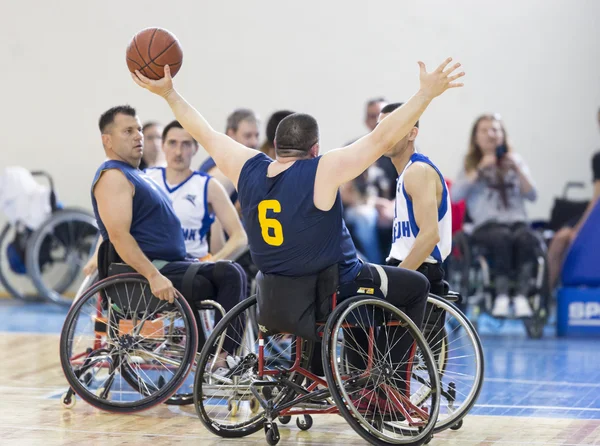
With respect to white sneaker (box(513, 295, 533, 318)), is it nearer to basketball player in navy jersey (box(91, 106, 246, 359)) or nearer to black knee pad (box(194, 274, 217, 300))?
basketball player in navy jersey (box(91, 106, 246, 359))

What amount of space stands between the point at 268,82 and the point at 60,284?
245 centimetres

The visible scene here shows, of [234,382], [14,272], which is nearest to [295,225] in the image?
[234,382]

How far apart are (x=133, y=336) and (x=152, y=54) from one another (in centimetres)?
122

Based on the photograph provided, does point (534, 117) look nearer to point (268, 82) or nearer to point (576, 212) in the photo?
point (576, 212)

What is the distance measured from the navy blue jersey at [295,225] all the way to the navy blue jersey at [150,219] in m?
0.91

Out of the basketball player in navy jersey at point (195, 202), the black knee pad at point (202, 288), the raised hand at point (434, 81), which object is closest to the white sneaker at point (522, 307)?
the basketball player in navy jersey at point (195, 202)

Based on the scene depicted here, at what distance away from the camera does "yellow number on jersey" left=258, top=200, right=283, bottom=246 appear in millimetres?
→ 4043

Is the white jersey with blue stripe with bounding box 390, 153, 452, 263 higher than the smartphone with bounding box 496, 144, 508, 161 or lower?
lower

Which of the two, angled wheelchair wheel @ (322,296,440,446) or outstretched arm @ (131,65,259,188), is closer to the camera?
angled wheelchair wheel @ (322,296,440,446)

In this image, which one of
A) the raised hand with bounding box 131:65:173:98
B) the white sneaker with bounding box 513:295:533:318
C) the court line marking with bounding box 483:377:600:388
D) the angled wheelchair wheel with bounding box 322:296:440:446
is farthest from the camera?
the white sneaker with bounding box 513:295:533:318

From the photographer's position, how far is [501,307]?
7.51 meters

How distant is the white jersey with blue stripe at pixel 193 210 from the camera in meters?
5.71

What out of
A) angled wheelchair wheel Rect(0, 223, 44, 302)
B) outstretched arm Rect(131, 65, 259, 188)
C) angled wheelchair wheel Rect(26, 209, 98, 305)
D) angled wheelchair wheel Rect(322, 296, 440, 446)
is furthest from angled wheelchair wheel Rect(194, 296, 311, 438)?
angled wheelchair wheel Rect(0, 223, 44, 302)

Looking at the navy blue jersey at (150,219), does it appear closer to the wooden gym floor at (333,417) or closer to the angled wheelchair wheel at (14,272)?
the wooden gym floor at (333,417)
